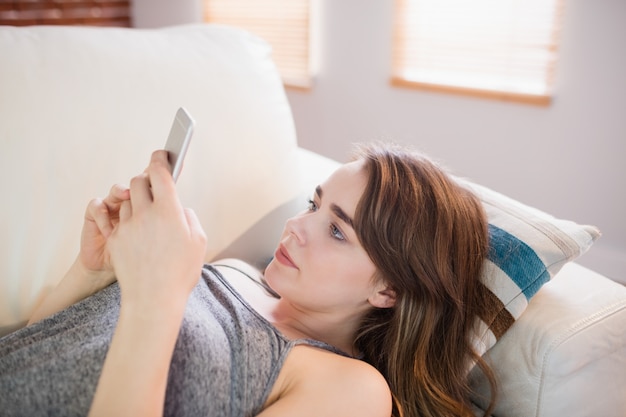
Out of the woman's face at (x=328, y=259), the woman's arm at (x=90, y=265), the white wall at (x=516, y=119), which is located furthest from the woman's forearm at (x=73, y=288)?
the white wall at (x=516, y=119)

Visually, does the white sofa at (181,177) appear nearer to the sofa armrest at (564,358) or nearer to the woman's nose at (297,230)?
the sofa armrest at (564,358)

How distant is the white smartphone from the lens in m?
0.80

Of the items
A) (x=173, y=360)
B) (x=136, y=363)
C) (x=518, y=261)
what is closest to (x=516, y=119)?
(x=518, y=261)

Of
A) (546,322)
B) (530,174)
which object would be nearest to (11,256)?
(546,322)

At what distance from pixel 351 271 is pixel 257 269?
1.26 feet

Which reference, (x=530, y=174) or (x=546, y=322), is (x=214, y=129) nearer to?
(x=546, y=322)

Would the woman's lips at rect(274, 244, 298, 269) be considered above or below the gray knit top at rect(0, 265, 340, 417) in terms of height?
above

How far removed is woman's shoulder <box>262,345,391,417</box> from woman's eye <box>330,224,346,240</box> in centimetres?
20

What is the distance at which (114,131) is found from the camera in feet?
4.16

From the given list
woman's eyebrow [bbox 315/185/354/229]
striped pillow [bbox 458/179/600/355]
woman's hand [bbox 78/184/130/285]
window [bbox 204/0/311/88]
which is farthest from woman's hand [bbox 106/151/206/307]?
window [bbox 204/0/311/88]

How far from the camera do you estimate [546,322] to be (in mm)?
1137

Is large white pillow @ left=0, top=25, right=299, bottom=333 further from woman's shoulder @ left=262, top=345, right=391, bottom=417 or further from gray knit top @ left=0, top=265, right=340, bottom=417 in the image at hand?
woman's shoulder @ left=262, top=345, right=391, bottom=417

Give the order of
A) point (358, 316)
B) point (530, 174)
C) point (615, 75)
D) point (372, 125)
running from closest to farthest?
point (358, 316) < point (615, 75) < point (530, 174) < point (372, 125)

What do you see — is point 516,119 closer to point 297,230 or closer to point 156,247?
point 297,230
